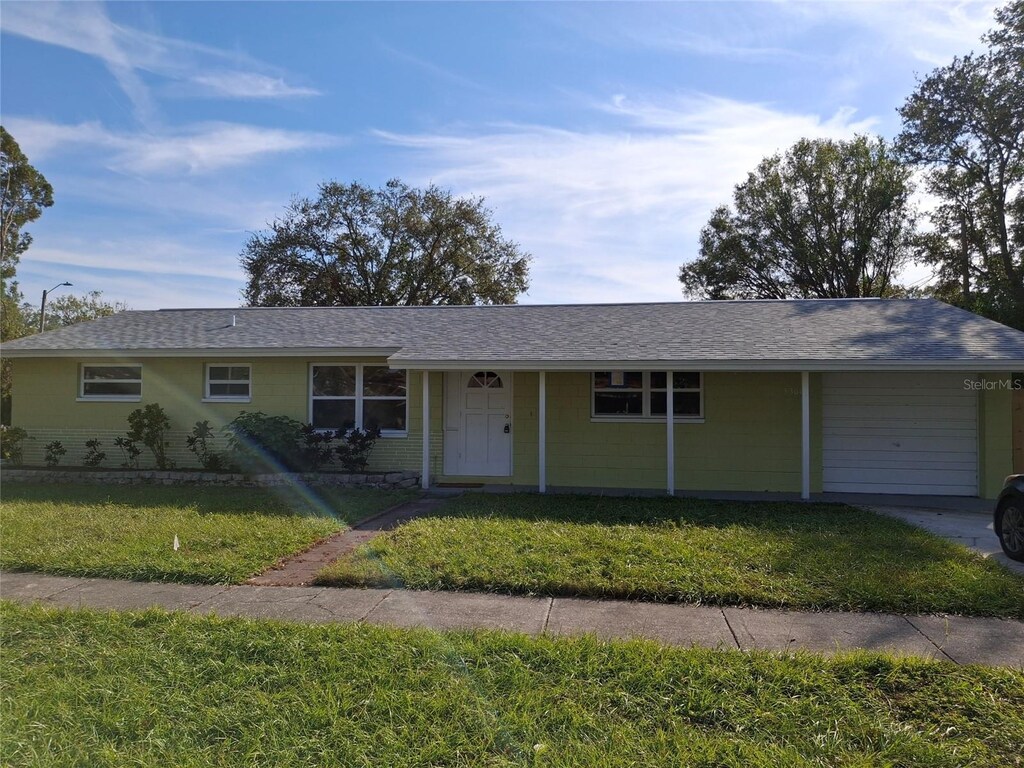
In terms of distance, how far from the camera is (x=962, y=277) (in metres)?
27.3

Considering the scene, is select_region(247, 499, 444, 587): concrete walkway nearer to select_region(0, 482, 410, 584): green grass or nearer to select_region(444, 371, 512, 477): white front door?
select_region(0, 482, 410, 584): green grass

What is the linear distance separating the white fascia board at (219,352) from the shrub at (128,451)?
1683mm

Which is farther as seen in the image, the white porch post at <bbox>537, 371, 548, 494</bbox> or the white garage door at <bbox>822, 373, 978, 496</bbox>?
the white garage door at <bbox>822, 373, 978, 496</bbox>

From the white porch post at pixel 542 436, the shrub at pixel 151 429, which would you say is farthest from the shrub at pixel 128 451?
the white porch post at pixel 542 436

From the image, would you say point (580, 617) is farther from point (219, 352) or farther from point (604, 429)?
point (219, 352)

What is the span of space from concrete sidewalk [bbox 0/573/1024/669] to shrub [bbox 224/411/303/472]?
592 cm

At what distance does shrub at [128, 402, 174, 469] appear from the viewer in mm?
13102

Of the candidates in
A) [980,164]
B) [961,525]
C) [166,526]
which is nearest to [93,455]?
[166,526]

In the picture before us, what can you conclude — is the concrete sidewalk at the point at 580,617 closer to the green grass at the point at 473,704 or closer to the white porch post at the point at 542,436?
the green grass at the point at 473,704

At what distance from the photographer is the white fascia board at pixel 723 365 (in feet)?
32.5

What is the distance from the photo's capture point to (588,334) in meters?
12.6

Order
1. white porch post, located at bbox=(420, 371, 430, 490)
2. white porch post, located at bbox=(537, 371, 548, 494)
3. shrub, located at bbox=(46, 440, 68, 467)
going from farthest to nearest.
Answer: shrub, located at bbox=(46, 440, 68, 467)
white porch post, located at bbox=(420, 371, 430, 490)
white porch post, located at bbox=(537, 371, 548, 494)

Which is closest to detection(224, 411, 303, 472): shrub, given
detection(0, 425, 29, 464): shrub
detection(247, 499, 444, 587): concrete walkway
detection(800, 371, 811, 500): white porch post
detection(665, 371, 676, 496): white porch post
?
detection(247, 499, 444, 587): concrete walkway

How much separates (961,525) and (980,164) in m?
22.4
